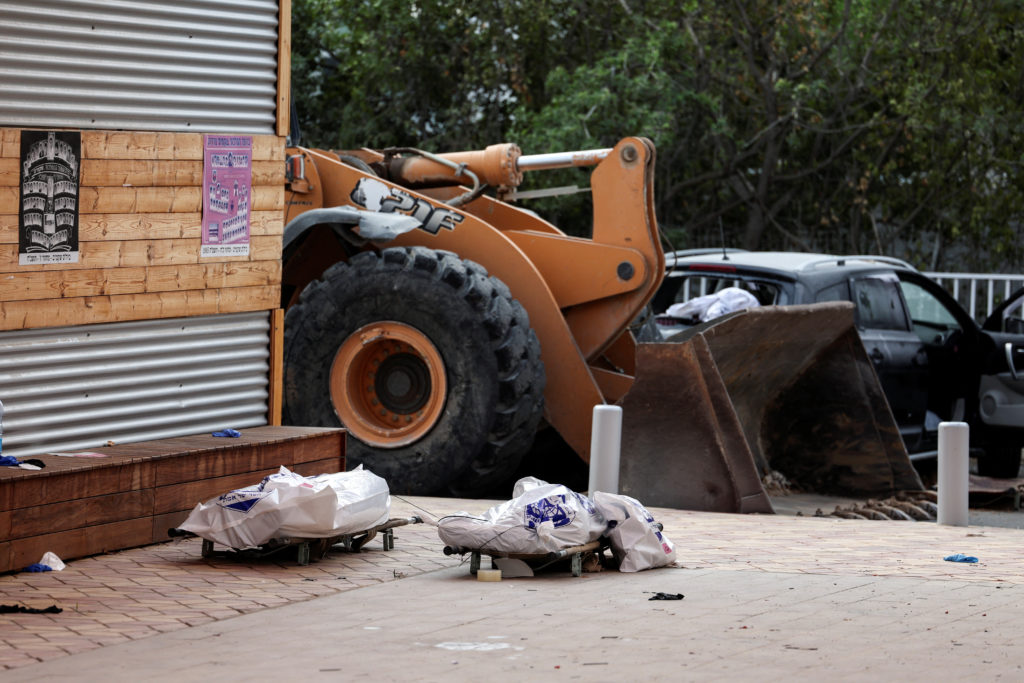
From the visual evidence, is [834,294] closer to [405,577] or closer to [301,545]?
[405,577]

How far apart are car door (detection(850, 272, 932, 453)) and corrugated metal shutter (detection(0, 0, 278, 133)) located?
17.5 feet

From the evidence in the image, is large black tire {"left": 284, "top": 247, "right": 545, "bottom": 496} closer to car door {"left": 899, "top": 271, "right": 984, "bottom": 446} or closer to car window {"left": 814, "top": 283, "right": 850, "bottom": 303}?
car window {"left": 814, "top": 283, "right": 850, "bottom": 303}

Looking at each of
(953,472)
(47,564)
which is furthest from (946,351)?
(47,564)

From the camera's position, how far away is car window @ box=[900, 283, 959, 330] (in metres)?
13.5

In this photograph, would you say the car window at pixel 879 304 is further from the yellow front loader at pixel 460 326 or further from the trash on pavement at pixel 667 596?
the trash on pavement at pixel 667 596

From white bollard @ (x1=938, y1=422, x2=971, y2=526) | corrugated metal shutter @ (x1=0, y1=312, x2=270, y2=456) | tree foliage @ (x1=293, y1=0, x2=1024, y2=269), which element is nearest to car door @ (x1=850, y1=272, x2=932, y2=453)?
white bollard @ (x1=938, y1=422, x2=971, y2=526)

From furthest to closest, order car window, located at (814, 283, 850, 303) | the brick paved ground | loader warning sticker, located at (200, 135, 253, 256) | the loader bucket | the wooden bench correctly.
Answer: car window, located at (814, 283, 850, 303) < the loader bucket < loader warning sticker, located at (200, 135, 253, 256) < the wooden bench < the brick paved ground

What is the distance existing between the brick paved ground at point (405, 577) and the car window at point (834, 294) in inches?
110

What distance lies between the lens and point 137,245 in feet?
28.7

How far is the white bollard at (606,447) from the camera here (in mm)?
10211

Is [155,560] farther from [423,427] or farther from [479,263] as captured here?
[479,263]

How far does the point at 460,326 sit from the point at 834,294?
311 centimetres

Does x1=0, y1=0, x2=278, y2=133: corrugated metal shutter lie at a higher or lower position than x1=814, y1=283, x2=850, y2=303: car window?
higher

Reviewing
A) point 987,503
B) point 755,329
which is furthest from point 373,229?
point 987,503
